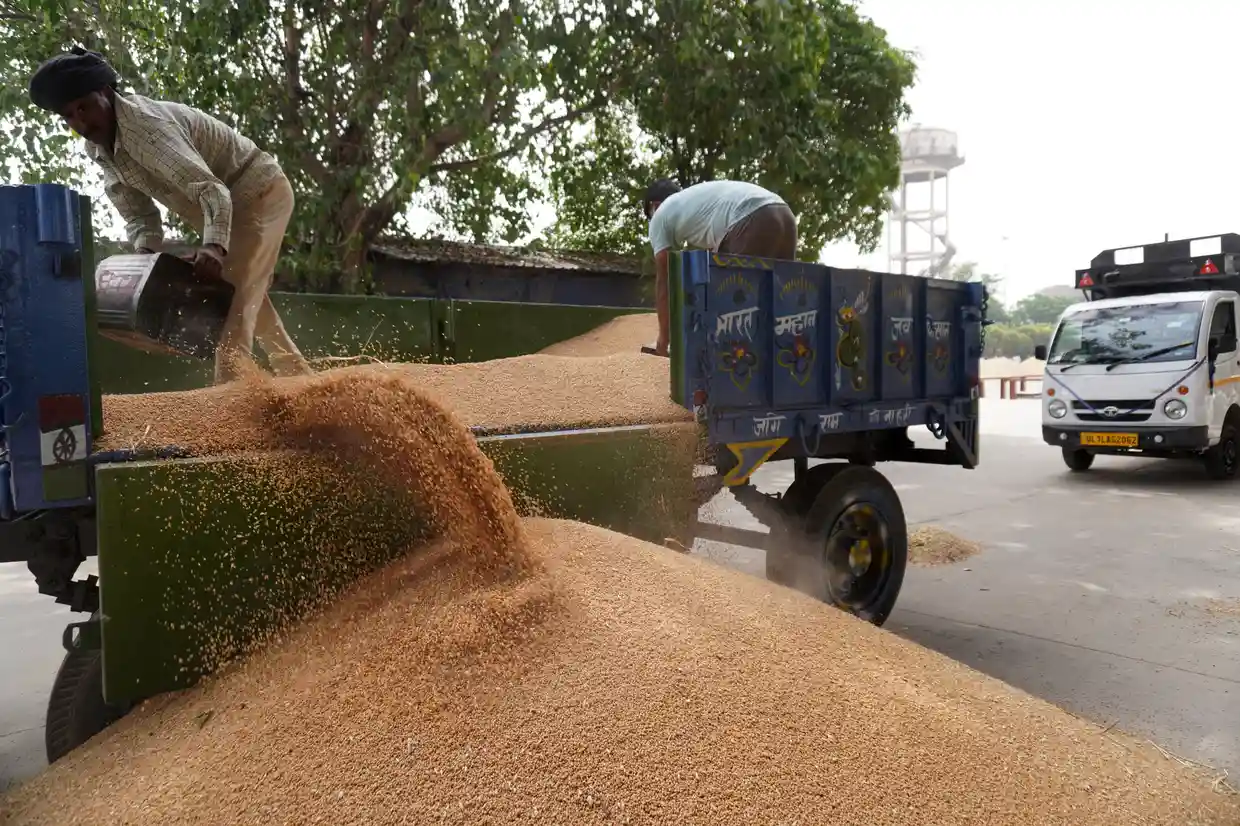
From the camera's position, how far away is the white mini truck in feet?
31.1

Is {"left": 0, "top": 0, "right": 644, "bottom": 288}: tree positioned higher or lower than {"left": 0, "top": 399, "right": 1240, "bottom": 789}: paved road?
higher

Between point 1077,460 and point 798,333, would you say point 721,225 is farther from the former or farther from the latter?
point 1077,460

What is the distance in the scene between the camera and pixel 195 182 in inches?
129

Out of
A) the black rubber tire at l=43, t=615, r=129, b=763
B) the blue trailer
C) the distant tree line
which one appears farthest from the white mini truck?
the distant tree line

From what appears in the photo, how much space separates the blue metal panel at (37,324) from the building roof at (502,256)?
875 centimetres

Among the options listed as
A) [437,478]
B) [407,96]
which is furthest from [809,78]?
[437,478]

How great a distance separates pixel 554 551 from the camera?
9.38 ft

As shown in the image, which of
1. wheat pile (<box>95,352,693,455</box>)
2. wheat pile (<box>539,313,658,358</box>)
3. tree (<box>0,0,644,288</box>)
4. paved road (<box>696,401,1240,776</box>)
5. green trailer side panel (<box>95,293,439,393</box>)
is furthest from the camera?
tree (<box>0,0,644,288</box>)

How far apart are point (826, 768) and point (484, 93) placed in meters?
8.08

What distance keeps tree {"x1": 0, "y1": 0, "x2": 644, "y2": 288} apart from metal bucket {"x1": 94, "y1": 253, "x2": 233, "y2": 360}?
537cm

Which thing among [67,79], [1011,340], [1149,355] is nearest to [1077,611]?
[67,79]

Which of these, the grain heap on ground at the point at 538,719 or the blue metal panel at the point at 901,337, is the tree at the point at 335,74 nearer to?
the blue metal panel at the point at 901,337

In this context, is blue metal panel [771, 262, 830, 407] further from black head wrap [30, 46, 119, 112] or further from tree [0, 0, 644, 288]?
tree [0, 0, 644, 288]

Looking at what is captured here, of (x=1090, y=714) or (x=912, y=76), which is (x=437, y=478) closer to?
(x=1090, y=714)
